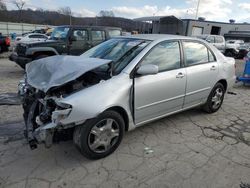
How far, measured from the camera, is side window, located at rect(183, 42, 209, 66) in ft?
13.5

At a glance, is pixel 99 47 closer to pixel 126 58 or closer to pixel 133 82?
pixel 126 58

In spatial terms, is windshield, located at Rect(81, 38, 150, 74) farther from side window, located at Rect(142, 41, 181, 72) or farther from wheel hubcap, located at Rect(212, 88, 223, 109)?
wheel hubcap, located at Rect(212, 88, 223, 109)

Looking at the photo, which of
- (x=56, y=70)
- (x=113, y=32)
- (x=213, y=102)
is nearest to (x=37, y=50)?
(x=113, y=32)

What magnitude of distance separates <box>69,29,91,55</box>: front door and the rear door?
5428 millimetres

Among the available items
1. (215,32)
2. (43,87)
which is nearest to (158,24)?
(215,32)

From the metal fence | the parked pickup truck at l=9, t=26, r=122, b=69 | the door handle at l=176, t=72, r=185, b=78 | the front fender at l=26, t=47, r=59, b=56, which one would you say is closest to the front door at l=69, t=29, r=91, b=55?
the parked pickup truck at l=9, t=26, r=122, b=69

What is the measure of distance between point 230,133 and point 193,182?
1.74 m

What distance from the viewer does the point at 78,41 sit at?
28.8ft

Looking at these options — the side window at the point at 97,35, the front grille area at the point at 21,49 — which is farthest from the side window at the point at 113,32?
the front grille area at the point at 21,49

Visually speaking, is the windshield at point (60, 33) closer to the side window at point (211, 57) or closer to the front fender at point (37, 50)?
the front fender at point (37, 50)

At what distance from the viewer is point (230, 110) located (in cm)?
534

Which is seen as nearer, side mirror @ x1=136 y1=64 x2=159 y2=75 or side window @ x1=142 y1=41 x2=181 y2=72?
side mirror @ x1=136 y1=64 x2=159 y2=75

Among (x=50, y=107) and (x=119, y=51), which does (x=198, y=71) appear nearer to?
(x=119, y=51)

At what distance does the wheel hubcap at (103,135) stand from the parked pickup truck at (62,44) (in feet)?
18.3
